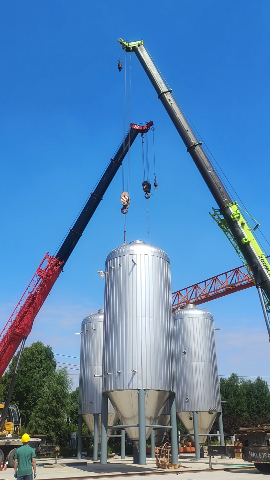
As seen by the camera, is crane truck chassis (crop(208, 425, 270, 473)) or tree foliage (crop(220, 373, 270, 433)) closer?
crane truck chassis (crop(208, 425, 270, 473))

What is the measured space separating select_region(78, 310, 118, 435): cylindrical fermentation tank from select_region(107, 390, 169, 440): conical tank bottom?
10312 mm

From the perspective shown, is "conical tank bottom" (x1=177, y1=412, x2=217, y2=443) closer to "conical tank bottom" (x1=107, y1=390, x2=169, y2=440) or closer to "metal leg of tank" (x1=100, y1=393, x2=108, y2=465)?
"metal leg of tank" (x1=100, y1=393, x2=108, y2=465)

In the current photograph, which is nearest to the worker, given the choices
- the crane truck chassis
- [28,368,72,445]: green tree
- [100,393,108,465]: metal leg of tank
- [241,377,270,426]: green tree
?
[100,393,108,465]: metal leg of tank

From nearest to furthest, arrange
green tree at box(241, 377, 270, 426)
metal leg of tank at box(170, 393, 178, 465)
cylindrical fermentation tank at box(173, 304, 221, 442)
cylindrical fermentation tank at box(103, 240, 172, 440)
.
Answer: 1. cylindrical fermentation tank at box(103, 240, 172, 440)
2. metal leg of tank at box(170, 393, 178, 465)
3. cylindrical fermentation tank at box(173, 304, 221, 442)
4. green tree at box(241, 377, 270, 426)

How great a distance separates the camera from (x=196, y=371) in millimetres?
31844

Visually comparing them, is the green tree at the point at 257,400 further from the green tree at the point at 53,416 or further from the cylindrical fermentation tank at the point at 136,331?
the cylindrical fermentation tank at the point at 136,331

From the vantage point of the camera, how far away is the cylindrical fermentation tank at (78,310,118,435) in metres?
31.2

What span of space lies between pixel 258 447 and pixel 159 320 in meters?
7.59

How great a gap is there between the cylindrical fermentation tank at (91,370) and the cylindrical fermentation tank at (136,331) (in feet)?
33.3

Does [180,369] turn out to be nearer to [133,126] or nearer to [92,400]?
[92,400]

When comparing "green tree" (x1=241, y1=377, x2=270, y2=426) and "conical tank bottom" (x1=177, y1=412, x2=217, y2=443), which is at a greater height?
"green tree" (x1=241, y1=377, x2=270, y2=426)

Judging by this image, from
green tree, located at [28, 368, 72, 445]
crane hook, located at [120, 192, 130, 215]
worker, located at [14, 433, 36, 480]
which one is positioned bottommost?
worker, located at [14, 433, 36, 480]

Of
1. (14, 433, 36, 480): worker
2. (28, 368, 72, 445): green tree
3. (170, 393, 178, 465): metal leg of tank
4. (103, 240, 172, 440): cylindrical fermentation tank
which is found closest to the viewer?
(14, 433, 36, 480): worker

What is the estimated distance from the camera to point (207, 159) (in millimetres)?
28500
